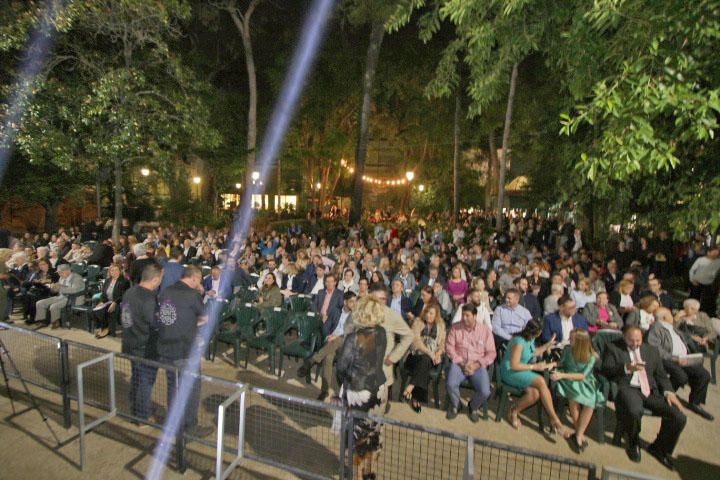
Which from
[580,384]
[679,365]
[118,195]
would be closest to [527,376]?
[580,384]

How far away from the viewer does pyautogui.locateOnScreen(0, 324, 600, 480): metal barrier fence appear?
11.6 ft

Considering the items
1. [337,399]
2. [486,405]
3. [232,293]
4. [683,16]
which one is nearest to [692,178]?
[683,16]

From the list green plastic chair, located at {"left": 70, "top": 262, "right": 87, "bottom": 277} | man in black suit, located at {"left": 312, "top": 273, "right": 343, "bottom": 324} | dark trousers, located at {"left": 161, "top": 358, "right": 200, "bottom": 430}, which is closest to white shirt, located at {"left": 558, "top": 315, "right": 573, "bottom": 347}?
man in black suit, located at {"left": 312, "top": 273, "right": 343, "bottom": 324}

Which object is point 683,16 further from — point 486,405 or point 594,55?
Result: point 486,405

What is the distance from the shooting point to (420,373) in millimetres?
5332

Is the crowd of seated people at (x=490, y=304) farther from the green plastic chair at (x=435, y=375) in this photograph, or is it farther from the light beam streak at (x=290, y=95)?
the light beam streak at (x=290, y=95)

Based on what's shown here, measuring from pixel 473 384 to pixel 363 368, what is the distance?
2.16 m

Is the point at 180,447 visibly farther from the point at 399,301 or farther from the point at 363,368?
the point at 399,301

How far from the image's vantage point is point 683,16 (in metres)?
3.21

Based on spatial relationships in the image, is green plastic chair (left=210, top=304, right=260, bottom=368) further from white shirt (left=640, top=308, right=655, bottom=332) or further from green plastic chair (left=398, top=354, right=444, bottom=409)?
white shirt (left=640, top=308, right=655, bottom=332)

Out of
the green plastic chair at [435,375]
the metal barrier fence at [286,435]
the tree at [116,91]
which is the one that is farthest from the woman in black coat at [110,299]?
the tree at [116,91]

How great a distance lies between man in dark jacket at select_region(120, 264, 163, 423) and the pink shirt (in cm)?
331

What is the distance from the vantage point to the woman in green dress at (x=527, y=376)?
188 inches

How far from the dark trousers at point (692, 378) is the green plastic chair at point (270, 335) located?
5077 mm
